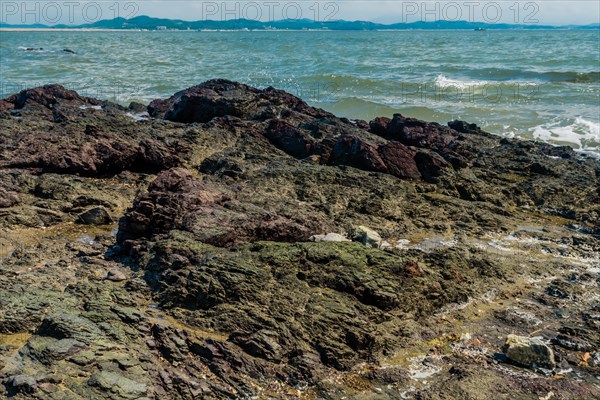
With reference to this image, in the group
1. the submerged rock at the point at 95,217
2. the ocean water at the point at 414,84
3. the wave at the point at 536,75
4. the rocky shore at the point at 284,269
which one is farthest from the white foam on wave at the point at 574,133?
the wave at the point at 536,75

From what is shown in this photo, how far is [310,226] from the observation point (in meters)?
8.14

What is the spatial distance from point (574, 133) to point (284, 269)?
16.1 m

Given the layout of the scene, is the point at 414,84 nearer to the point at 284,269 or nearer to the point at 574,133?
the point at 574,133

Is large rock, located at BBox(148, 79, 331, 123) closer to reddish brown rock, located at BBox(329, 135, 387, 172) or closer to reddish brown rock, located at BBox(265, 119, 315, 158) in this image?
reddish brown rock, located at BBox(265, 119, 315, 158)

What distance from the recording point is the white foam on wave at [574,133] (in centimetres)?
1769

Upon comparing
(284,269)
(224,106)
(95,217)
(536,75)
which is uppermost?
(536,75)

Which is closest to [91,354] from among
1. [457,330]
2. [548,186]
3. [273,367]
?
[273,367]

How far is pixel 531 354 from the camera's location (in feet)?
19.3

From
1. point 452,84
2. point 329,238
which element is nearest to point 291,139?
point 329,238

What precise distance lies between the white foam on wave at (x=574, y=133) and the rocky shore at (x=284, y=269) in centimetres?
553

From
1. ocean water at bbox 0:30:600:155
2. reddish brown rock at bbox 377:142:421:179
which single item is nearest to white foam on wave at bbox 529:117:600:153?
ocean water at bbox 0:30:600:155

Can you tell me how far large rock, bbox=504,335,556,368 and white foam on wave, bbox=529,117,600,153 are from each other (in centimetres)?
1261

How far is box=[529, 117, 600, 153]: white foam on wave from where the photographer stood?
17.7 m

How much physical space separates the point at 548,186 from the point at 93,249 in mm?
8796
